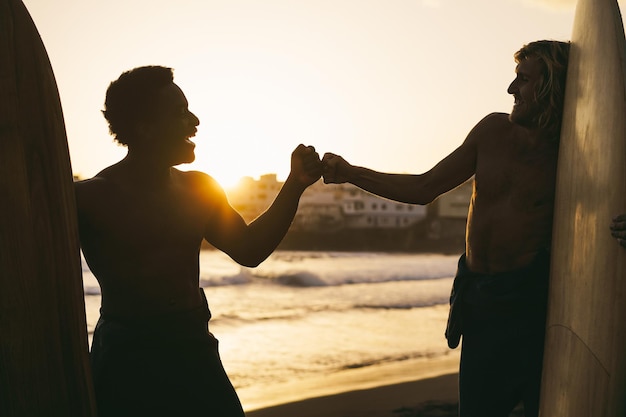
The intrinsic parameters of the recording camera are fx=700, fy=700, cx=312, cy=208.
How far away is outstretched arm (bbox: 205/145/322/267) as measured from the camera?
329 cm

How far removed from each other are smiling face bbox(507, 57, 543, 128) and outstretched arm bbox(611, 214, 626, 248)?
557 mm

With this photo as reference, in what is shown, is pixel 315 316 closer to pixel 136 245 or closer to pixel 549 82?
pixel 549 82

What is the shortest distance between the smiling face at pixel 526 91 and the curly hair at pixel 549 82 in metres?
0.02

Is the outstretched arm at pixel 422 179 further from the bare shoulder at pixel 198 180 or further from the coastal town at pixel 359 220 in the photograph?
the coastal town at pixel 359 220

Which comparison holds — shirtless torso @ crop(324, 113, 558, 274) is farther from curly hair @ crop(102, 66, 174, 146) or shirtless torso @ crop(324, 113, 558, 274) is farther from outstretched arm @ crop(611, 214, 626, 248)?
curly hair @ crop(102, 66, 174, 146)

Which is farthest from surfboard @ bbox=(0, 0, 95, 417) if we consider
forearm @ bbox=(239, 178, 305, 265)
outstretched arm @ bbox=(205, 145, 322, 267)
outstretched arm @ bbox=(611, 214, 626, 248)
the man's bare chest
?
outstretched arm @ bbox=(611, 214, 626, 248)

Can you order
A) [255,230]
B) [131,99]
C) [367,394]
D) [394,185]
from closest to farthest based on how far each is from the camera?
[131,99] < [255,230] < [394,185] < [367,394]

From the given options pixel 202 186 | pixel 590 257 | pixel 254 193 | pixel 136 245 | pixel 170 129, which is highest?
pixel 254 193

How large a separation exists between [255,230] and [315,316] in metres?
15.2

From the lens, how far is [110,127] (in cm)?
309

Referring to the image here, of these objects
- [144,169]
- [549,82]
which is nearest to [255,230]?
[144,169]

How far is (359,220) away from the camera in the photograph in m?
68.8

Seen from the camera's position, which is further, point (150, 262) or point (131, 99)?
point (131, 99)

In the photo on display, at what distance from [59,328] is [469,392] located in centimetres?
177
